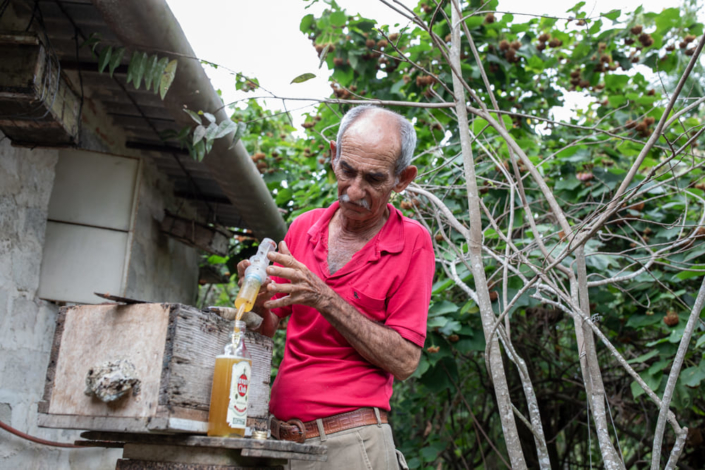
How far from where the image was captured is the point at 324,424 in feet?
5.06

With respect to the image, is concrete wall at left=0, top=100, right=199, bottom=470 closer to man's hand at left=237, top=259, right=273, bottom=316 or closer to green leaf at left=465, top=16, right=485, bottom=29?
man's hand at left=237, top=259, right=273, bottom=316

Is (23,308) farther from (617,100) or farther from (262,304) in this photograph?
(617,100)

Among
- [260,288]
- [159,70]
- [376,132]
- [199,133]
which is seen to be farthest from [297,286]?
[159,70]

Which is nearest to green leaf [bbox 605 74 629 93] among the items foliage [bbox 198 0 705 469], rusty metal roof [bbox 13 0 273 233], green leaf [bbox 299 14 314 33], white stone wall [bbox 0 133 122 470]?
foliage [bbox 198 0 705 469]

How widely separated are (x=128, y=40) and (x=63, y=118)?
47 cm

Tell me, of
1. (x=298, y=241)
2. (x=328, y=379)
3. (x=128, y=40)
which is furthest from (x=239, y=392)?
(x=128, y=40)

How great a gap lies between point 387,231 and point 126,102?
2301 millimetres

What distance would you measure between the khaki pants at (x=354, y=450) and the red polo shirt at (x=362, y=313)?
0.20ft

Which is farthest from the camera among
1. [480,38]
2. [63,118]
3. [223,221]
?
[223,221]

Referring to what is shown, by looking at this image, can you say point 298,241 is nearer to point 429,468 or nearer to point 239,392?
point 239,392

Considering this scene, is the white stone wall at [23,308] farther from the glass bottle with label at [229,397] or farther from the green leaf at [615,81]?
the green leaf at [615,81]

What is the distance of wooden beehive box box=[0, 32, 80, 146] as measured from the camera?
86.8 inches

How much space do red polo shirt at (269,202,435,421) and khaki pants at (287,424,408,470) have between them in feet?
0.20

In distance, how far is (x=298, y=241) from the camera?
6.03 ft
